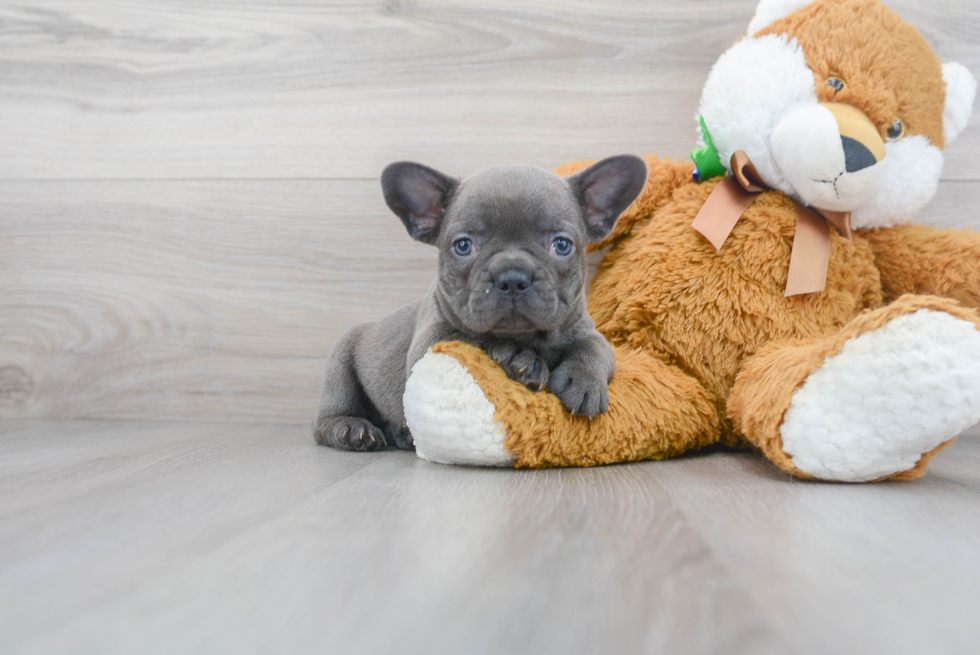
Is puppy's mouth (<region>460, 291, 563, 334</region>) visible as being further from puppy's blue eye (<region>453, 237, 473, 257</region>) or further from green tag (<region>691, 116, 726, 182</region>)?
green tag (<region>691, 116, 726, 182</region>)

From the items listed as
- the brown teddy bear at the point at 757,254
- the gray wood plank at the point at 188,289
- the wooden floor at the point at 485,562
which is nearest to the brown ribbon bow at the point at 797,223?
the brown teddy bear at the point at 757,254

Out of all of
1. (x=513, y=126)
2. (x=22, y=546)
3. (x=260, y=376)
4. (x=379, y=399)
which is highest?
(x=513, y=126)

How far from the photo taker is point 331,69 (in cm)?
185

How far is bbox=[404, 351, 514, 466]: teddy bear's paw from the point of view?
3.70ft

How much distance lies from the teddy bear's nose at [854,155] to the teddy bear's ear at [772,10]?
1.16ft

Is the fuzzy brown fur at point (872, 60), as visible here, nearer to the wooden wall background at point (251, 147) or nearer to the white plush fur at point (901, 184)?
the white plush fur at point (901, 184)

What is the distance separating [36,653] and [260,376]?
4.63 feet

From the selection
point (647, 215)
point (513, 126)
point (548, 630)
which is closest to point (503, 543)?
point (548, 630)

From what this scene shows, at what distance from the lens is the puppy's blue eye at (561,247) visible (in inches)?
49.5

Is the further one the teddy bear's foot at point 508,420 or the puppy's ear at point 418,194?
the puppy's ear at point 418,194

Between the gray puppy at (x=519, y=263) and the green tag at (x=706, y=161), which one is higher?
the green tag at (x=706, y=161)

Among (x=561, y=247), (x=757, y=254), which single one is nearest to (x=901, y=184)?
(x=757, y=254)

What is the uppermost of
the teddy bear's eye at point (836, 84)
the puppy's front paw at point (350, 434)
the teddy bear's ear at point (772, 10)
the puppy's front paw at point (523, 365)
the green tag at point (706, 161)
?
the teddy bear's ear at point (772, 10)

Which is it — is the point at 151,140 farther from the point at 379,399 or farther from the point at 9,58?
the point at 379,399
